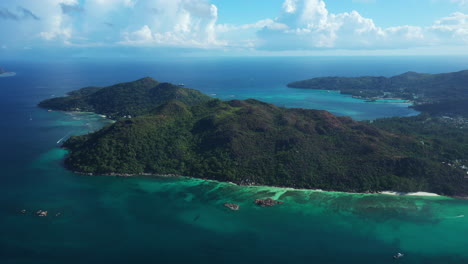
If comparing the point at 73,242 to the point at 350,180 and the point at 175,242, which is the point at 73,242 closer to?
the point at 175,242

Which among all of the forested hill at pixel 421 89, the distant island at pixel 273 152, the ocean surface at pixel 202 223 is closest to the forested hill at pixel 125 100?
the distant island at pixel 273 152

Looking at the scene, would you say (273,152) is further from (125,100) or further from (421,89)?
(421,89)

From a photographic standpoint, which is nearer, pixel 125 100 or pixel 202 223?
pixel 202 223

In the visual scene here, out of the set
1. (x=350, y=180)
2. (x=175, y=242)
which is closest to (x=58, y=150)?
(x=175, y=242)

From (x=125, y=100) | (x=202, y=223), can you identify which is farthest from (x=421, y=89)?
(x=202, y=223)

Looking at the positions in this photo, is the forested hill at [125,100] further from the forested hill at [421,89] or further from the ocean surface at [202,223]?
the forested hill at [421,89]

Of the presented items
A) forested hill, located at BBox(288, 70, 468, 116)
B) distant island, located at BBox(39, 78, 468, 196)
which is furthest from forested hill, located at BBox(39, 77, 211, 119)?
forested hill, located at BBox(288, 70, 468, 116)
